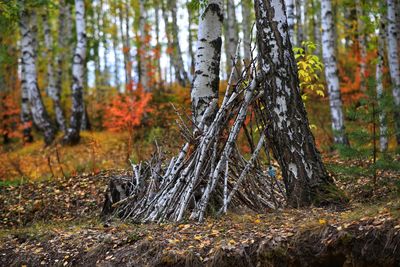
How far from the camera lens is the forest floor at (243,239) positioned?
435 cm

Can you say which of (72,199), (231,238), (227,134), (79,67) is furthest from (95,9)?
(231,238)

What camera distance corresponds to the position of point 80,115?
47.7 feet

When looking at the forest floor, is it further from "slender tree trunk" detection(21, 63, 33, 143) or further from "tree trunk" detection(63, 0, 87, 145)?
"slender tree trunk" detection(21, 63, 33, 143)

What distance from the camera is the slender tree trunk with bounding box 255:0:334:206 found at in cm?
580

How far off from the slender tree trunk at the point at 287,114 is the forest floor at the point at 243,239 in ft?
1.25

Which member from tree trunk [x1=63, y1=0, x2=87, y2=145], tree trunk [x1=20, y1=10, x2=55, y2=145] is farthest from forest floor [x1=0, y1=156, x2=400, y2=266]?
tree trunk [x1=20, y1=10, x2=55, y2=145]

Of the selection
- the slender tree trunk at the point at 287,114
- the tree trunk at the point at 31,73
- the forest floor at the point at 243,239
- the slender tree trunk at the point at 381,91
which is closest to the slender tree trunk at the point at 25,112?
the tree trunk at the point at 31,73

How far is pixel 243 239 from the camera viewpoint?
4.83m

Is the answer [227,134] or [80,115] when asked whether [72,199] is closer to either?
[227,134]

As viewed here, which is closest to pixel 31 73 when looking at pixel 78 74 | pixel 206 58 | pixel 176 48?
pixel 78 74

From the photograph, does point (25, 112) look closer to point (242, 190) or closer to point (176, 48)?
point (176, 48)

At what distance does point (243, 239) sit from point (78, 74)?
415 inches

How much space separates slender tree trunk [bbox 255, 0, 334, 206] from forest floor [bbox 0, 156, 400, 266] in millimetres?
380

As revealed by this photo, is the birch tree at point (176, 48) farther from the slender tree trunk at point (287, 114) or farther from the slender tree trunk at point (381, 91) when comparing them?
the slender tree trunk at point (287, 114)
